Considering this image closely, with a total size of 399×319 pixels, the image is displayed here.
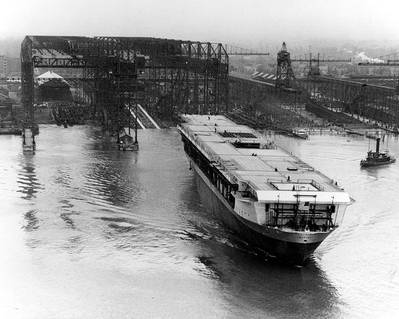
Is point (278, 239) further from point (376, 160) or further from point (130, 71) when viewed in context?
point (130, 71)

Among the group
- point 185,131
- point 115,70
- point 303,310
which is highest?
point 115,70

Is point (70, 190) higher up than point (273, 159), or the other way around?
point (273, 159)

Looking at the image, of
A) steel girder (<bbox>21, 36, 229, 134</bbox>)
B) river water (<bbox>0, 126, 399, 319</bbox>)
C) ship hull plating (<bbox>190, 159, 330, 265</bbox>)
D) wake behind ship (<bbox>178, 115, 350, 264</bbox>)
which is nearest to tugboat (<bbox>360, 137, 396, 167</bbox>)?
river water (<bbox>0, 126, 399, 319</bbox>)

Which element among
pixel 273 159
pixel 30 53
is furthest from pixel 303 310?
pixel 30 53

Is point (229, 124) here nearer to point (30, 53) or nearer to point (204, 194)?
point (204, 194)

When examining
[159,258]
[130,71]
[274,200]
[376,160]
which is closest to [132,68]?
[130,71]

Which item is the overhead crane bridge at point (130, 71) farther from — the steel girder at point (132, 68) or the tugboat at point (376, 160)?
the tugboat at point (376, 160)

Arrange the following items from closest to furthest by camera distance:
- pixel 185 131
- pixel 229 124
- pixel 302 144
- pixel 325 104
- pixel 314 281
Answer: pixel 314 281 → pixel 185 131 → pixel 229 124 → pixel 302 144 → pixel 325 104

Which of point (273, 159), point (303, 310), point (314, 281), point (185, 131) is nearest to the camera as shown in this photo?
point (303, 310)

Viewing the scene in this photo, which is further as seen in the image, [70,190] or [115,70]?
[115,70]
